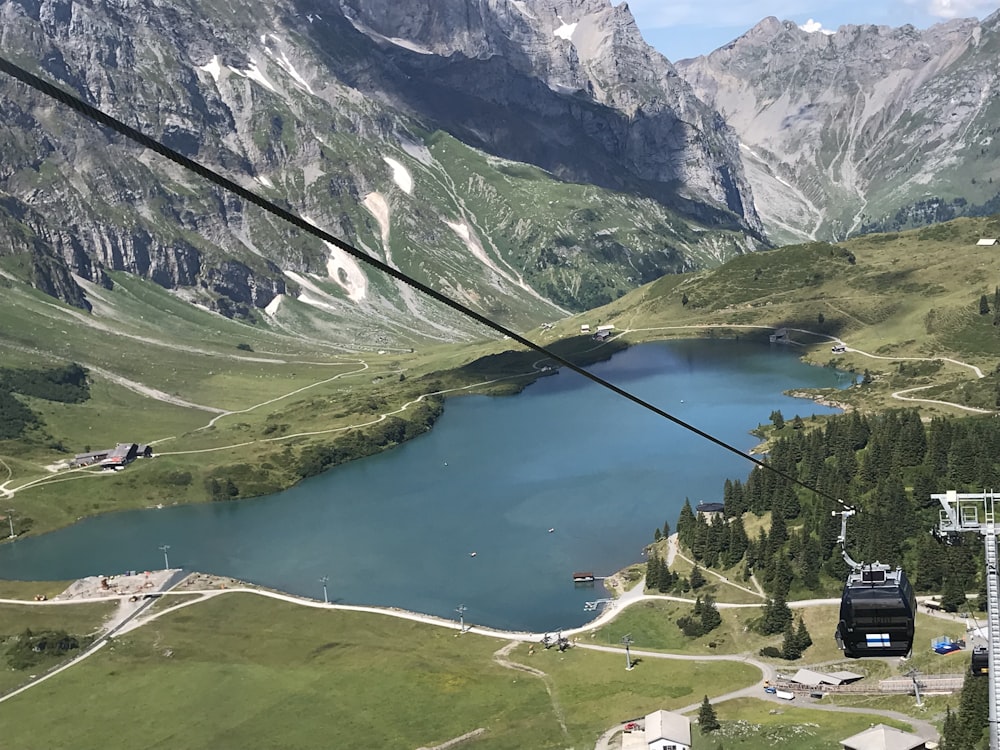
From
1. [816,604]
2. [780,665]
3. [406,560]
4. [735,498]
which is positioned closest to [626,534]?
[735,498]

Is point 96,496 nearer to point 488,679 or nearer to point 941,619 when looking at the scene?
point 488,679

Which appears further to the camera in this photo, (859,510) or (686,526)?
(686,526)

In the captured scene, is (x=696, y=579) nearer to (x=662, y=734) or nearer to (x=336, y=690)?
(x=662, y=734)

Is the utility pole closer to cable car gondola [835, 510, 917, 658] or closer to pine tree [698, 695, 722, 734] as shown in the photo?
pine tree [698, 695, 722, 734]

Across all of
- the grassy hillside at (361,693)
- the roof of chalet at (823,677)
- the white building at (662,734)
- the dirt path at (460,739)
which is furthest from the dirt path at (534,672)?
the roof of chalet at (823,677)

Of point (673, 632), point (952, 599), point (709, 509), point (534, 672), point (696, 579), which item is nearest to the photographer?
point (952, 599)

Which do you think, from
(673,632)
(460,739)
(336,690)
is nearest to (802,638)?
(673,632)
